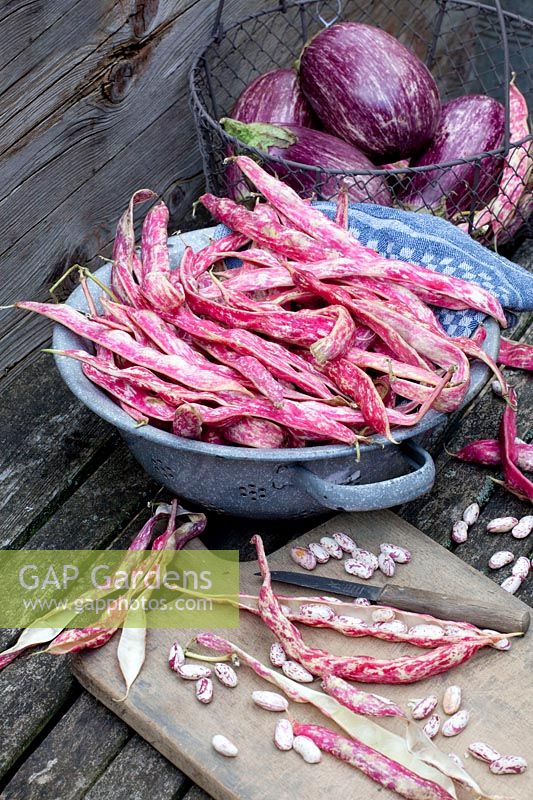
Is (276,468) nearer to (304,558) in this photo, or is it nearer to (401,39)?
(304,558)

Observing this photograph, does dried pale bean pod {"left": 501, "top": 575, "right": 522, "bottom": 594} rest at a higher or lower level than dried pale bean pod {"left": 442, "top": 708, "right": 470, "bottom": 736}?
lower

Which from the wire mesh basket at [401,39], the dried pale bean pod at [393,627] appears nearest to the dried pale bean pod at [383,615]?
the dried pale bean pod at [393,627]

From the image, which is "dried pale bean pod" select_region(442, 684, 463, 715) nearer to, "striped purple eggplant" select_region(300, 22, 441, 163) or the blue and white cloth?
the blue and white cloth

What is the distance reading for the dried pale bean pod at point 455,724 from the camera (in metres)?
1.29

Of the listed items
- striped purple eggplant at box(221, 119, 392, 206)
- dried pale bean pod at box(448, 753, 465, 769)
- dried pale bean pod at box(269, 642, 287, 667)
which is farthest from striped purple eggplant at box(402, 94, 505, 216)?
dried pale bean pod at box(448, 753, 465, 769)

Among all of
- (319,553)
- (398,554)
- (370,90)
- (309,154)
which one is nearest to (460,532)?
(398,554)

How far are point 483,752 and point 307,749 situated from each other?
0.76 feet

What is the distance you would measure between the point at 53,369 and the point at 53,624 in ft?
2.38

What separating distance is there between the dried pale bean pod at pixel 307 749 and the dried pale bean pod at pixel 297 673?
99 millimetres

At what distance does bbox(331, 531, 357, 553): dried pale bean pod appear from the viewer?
60.8 inches

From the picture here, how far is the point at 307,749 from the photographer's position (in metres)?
1.24

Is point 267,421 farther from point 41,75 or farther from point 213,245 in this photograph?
point 41,75

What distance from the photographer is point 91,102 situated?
201 centimetres

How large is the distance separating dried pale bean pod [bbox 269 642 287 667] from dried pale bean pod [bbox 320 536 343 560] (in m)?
0.20
